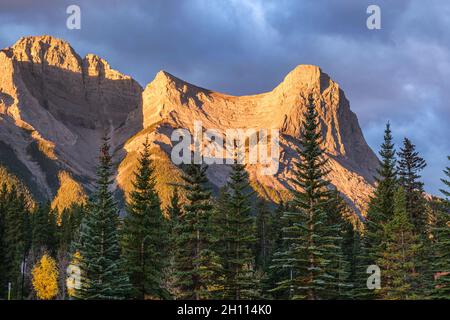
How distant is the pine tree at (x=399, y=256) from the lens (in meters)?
47.3

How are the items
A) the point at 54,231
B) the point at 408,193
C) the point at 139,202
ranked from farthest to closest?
the point at 54,231 → the point at 408,193 → the point at 139,202

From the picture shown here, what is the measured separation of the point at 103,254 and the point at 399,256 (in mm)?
25543

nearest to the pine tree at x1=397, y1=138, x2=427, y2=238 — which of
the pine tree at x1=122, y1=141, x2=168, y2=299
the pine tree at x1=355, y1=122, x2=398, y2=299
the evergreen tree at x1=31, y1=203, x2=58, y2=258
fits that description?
the pine tree at x1=355, y1=122, x2=398, y2=299

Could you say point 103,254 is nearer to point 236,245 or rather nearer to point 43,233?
point 236,245

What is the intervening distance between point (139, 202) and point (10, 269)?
94.3ft

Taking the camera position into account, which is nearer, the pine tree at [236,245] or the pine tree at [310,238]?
the pine tree at [310,238]

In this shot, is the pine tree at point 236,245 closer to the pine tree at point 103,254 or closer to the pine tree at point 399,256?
the pine tree at point 103,254

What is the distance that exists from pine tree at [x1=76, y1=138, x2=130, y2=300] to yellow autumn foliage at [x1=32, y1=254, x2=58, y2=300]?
29575 millimetres

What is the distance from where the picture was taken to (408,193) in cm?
5825

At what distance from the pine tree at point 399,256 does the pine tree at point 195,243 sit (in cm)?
1542

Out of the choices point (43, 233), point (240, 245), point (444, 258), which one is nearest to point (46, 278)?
point (43, 233)

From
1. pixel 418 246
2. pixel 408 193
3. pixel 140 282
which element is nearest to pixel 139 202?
pixel 140 282

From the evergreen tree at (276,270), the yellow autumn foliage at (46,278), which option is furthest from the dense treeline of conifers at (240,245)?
the yellow autumn foliage at (46,278)
